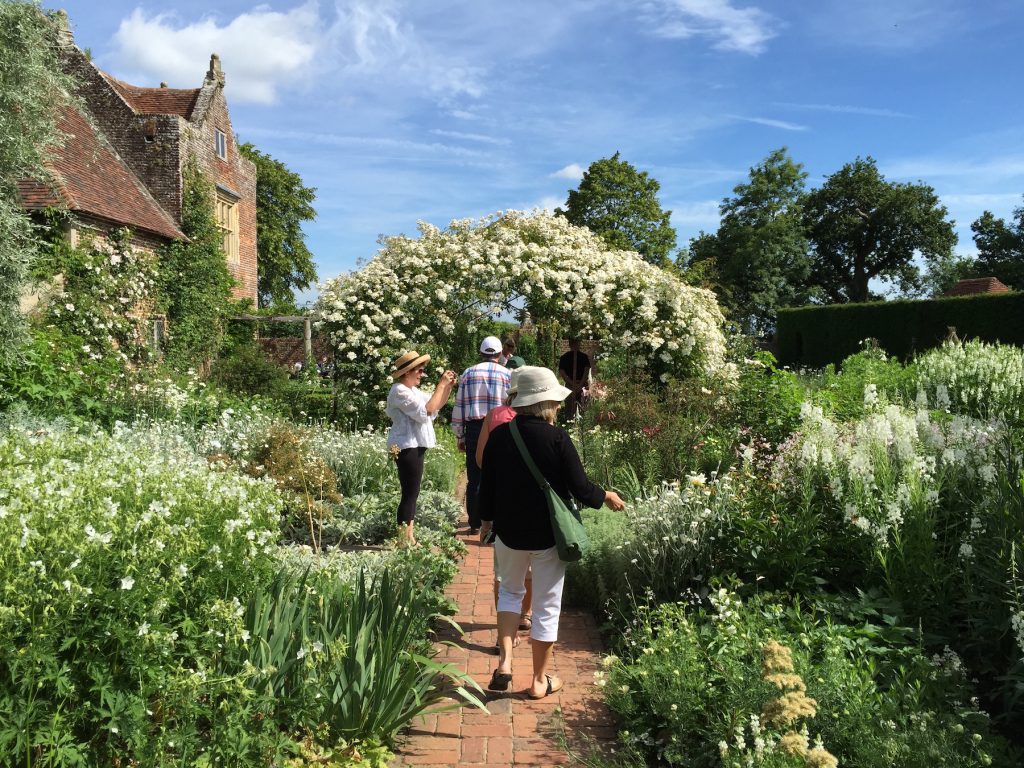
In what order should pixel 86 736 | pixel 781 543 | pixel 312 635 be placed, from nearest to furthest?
pixel 86 736
pixel 312 635
pixel 781 543

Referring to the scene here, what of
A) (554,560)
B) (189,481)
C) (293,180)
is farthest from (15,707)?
(293,180)

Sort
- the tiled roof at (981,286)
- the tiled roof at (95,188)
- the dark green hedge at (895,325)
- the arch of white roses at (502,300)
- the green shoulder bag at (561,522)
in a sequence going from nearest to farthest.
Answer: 1. the green shoulder bag at (561,522)
2. the arch of white roses at (502,300)
3. the tiled roof at (95,188)
4. the dark green hedge at (895,325)
5. the tiled roof at (981,286)

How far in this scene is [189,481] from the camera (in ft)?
13.5

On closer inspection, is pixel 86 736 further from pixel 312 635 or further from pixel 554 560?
pixel 554 560

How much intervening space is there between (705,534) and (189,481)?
10.2 ft

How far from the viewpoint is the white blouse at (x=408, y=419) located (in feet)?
21.4

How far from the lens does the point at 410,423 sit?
6.60m

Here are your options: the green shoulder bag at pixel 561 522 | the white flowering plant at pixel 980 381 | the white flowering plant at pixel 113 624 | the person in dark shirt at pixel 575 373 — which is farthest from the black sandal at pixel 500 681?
the person in dark shirt at pixel 575 373

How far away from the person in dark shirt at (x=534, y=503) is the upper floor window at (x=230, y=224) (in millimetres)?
21109

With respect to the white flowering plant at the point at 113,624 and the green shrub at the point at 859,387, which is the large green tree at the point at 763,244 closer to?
the green shrub at the point at 859,387

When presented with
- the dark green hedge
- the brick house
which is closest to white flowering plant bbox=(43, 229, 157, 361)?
the brick house

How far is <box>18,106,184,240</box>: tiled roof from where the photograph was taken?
49.3ft

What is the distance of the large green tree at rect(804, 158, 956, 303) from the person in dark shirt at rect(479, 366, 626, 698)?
183ft

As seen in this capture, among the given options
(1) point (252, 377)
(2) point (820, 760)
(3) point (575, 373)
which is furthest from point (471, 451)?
(1) point (252, 377)
